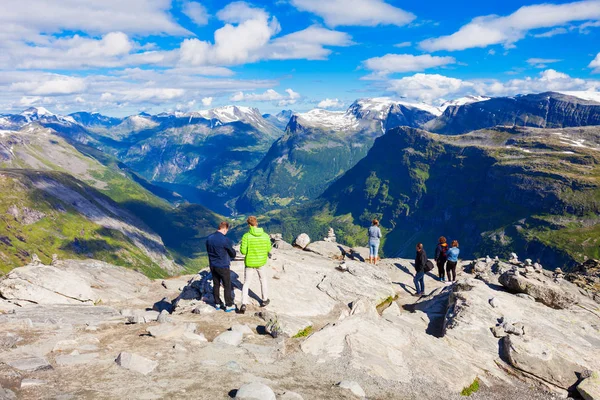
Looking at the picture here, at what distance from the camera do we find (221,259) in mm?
21609

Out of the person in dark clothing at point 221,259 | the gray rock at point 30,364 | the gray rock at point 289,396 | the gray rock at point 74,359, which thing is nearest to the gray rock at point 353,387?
the gray rock at point 289,396

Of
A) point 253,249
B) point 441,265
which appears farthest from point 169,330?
point 441,265

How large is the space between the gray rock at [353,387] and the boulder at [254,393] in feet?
10.4

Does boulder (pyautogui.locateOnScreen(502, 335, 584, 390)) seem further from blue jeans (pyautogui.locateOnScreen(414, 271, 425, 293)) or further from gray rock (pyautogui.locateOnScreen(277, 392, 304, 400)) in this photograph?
blue jeans (pyautogui.locateOnScreen(414, 271, 425, 293))

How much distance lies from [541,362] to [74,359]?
20.7m

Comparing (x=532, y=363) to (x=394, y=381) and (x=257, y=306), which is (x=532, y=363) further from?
(x=257, y=306)

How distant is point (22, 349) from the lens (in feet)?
47.0

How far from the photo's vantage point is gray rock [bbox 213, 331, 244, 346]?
1659 centimetres

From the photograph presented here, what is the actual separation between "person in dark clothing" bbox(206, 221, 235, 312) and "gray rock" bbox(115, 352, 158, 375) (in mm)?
8422

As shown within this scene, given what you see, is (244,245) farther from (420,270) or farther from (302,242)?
(302,242)

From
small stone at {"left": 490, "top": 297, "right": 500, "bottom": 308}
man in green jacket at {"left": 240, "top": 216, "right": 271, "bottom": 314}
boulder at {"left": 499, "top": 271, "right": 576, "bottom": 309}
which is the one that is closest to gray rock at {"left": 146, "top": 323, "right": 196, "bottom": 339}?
man in green jacket at {"left": 240, "top": 216, "right": 271, "bottom": 314}

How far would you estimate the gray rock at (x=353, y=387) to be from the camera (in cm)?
1292

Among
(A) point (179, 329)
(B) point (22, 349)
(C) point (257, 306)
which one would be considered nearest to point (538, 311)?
(C) point (257, 306)

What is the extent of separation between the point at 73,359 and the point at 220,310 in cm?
932
